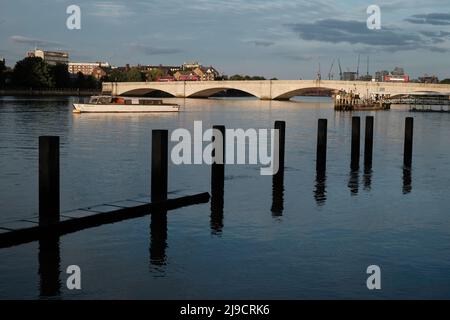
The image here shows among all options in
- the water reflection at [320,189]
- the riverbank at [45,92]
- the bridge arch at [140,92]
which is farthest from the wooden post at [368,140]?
the bridge arch at [140,92]

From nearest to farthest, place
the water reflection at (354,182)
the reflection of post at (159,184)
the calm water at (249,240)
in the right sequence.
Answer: the calm water at (249,240) < the reflection of post at (159,184) < the water reflection at (354,182)

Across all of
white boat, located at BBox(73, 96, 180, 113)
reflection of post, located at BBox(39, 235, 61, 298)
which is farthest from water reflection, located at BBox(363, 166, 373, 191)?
white boat, located at BBox(73, 96, 180, 113)

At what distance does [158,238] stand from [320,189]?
23.3 ft

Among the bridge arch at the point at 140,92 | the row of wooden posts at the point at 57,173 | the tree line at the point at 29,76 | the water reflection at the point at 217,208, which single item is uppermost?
the tree line at the point at 29,76

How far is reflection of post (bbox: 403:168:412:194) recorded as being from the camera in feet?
59.1

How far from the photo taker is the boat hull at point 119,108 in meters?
59.9

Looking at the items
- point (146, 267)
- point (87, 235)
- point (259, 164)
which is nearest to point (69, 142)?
point (259, 164)

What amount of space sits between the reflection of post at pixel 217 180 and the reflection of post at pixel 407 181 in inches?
206

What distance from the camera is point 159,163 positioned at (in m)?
13.1

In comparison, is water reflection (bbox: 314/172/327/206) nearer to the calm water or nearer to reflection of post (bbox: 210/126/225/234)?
the calm water

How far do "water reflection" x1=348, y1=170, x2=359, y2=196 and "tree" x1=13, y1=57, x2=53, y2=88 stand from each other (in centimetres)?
9875

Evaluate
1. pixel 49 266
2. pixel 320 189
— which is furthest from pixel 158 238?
pixel 320 189

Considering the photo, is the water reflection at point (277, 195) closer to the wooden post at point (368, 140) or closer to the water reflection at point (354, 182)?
the water reflection at point (354, 182)

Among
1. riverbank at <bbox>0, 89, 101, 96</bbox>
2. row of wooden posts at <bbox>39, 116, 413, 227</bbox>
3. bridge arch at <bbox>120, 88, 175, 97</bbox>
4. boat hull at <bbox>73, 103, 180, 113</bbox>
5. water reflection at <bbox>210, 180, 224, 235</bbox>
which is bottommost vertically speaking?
water reflection at <bbox>210, 180, 224, 235</bbox>
